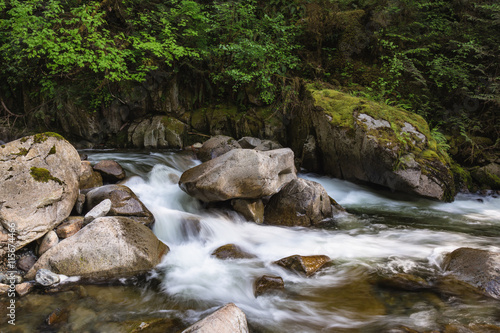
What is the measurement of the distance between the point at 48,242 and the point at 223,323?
10.7 ft

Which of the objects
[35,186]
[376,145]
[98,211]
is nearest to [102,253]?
[98,211]

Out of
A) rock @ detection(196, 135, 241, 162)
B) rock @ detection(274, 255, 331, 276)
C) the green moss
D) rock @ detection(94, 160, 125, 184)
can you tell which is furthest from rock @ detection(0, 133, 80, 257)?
rock @ detection(196, 135, 241, 162)

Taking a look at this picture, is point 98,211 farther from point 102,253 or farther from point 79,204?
point 102,253

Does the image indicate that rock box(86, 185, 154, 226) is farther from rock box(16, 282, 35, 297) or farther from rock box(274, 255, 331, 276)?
rock box(274, 255, 331, 276)

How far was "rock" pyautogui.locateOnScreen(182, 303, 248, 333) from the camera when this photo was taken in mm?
2707

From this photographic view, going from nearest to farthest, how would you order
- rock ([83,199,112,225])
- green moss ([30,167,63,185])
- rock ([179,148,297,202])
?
1. green moss ([30,167,63,185])
2. rock ([83,199,112,225])
3. rock ([179,148,297,202])

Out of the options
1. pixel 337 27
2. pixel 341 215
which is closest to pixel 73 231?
pixel 341 215

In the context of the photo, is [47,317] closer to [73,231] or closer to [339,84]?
[73,231]

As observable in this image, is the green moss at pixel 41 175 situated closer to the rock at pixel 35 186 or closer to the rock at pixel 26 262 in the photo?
the rock at pixel 35 186

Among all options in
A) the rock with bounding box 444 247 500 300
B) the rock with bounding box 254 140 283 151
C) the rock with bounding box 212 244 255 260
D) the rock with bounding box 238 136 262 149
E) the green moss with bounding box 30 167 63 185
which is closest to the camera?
the rock with bounding box 444 247 500 300

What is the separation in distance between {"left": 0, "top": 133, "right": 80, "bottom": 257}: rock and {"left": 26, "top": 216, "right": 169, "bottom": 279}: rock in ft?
1.99

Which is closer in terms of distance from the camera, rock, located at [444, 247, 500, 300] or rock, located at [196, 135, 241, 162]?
rock, located at [444, 247, 500, 300]

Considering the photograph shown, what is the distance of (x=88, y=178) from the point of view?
249 inches

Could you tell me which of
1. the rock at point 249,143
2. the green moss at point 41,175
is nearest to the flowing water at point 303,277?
the green moss at point 41,175
